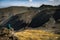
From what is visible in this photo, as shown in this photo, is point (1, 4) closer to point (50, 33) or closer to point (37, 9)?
point (37, 9)

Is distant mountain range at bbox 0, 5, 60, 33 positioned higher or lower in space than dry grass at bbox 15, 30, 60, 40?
higher

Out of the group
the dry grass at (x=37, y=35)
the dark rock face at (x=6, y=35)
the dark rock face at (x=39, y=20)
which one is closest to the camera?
the dark rock face at (x=6, y=35)

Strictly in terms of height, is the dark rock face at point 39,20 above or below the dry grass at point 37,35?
above

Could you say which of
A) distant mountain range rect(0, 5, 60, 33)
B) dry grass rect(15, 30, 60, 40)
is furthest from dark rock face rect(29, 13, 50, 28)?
dry grass rect(15, 30, 60, 40)

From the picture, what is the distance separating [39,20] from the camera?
3906 millimetres

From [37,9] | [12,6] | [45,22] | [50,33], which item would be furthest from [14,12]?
[50,33]

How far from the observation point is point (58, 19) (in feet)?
12.7

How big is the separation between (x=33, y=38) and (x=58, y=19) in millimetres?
1129

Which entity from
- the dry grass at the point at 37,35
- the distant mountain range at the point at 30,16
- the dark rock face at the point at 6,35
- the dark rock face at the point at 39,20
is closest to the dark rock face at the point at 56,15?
the distant mountain range at the point at 30,16

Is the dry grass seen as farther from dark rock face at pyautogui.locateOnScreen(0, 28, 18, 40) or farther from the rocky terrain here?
dark rock face at pyautogui.locateOnScreen(0, 28, 18, 40)

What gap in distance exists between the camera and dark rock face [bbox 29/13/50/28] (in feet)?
12.5

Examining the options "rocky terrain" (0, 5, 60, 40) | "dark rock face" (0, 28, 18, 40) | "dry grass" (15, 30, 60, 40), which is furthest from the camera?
"rocky terrain" (0, 5, 60, 40)

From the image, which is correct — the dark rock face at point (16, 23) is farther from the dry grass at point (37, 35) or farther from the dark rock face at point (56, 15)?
the dark rock face at point (56, 15)

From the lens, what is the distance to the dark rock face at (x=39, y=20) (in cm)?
381
